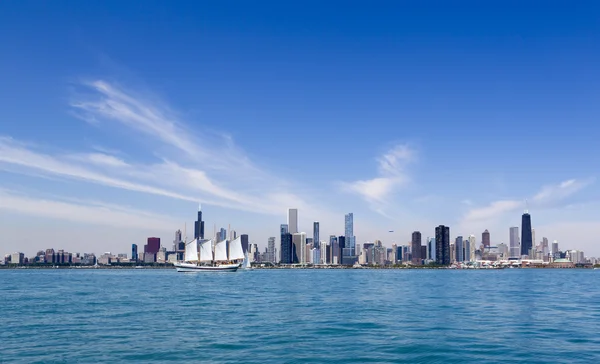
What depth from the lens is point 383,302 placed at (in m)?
71.4

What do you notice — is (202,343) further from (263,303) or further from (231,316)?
(263,303)

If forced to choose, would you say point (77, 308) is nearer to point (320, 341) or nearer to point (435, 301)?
point (320, 341)

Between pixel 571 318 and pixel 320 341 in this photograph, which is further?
→ pixel 571 318

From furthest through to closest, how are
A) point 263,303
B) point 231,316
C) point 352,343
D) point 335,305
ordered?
point 263,303, point 335,305, point 231,316, point 352,343

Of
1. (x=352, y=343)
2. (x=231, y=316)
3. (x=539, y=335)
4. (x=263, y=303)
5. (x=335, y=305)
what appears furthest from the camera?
(x=263, y=303)

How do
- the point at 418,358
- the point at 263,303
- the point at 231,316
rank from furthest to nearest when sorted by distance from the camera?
1. the point at 263,303
2. the point at 231,316
3. the point at 418,358

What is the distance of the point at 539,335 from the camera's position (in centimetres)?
4097

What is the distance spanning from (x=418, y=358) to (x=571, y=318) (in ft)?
95.5

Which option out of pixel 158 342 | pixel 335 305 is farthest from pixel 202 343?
pixel 335 305

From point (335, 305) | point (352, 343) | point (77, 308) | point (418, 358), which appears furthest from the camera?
point (335, 305)

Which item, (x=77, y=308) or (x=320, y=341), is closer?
(x=320, y=341)

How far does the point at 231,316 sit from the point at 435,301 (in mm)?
32940

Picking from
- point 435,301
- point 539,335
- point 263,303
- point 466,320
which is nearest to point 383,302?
point 435,301

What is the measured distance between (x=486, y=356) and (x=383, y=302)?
1529 inches
